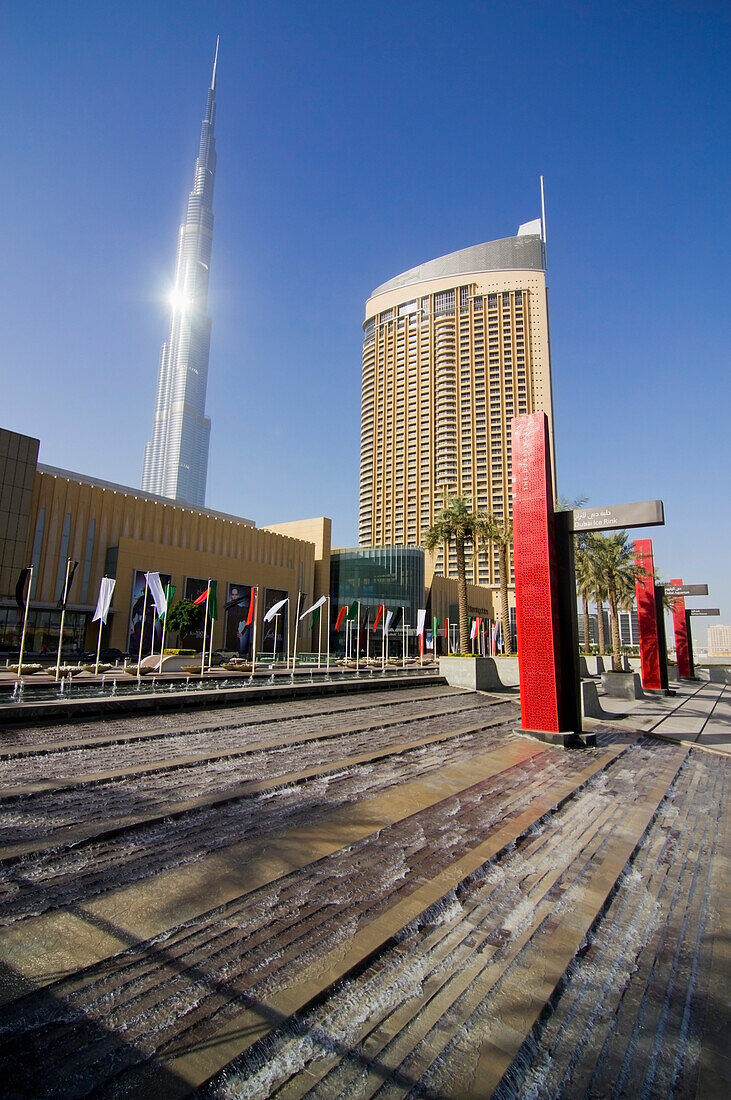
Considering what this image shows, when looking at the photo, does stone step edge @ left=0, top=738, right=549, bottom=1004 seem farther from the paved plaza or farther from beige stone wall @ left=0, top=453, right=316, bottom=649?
beige stone wall @ left=0, top=453, right=316, bottom=649

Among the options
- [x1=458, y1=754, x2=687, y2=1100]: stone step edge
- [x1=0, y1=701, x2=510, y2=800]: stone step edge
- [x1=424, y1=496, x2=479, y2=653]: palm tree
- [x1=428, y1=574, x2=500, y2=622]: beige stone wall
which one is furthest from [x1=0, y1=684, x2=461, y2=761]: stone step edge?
[x1=428, y1=574, x2=500, y2=622]: beige stone wall

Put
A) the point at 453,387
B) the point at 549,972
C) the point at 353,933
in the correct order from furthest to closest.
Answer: the point at 453,387 → the point at 353,933 → the point at 549,972

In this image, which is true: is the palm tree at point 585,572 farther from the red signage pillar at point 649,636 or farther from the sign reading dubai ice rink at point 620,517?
the sign reading dubai ice rink at point 620,517

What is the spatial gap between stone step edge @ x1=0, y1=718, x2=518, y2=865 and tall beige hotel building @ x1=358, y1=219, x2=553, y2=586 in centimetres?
10374

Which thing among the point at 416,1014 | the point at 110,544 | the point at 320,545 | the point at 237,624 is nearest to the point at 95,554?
the point at 110,544

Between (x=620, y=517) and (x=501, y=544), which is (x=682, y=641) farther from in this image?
(x=620, y=517)

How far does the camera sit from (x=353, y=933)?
4219mm

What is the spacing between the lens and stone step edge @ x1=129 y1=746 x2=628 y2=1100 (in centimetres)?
278

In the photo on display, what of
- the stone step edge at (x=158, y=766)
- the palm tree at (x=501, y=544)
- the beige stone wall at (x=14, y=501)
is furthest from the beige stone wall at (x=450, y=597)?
the stone step edge at (x=158, y=766)

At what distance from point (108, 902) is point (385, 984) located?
2410 millimetres

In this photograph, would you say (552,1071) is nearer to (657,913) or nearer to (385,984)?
(385,984)

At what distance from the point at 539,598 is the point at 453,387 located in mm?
117527

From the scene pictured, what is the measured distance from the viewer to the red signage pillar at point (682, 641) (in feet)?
147

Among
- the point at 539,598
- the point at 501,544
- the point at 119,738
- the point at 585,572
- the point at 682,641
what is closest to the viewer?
the point at 119,738
